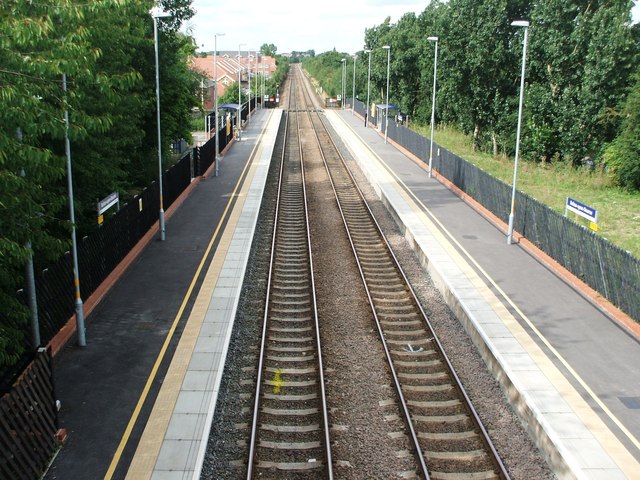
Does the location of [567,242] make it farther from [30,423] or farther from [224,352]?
[30,423]

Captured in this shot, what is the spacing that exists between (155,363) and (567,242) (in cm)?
1235

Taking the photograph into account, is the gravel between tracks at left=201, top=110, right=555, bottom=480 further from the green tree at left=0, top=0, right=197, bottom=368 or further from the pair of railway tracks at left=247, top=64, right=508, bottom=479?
the green tree at left=0, top=0, right=197, bottom=368

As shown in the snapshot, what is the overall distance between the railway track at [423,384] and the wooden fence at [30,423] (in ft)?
19.0

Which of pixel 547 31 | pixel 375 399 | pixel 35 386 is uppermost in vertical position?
pixel 547 31

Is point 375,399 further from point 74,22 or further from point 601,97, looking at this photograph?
point 601,97

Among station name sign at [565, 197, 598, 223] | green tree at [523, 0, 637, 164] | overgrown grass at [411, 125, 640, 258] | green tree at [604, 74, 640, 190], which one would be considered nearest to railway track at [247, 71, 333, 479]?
station name sign at [565, 197, 598, 223]

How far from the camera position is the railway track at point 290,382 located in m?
10.5

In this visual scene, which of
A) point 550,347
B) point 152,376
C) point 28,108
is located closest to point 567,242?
point 550,347

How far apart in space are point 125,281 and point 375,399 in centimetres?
884

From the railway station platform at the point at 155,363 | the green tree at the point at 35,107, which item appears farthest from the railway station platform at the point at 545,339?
the green tree at the point at 35,107

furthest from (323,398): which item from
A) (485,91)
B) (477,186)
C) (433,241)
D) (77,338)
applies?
(485,91)

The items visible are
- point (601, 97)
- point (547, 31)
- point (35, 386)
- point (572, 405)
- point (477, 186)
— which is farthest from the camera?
point (547, 31)

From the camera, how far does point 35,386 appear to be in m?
9.90

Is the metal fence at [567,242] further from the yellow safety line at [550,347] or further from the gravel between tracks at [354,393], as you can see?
the gravel between tracks at [354,393]
